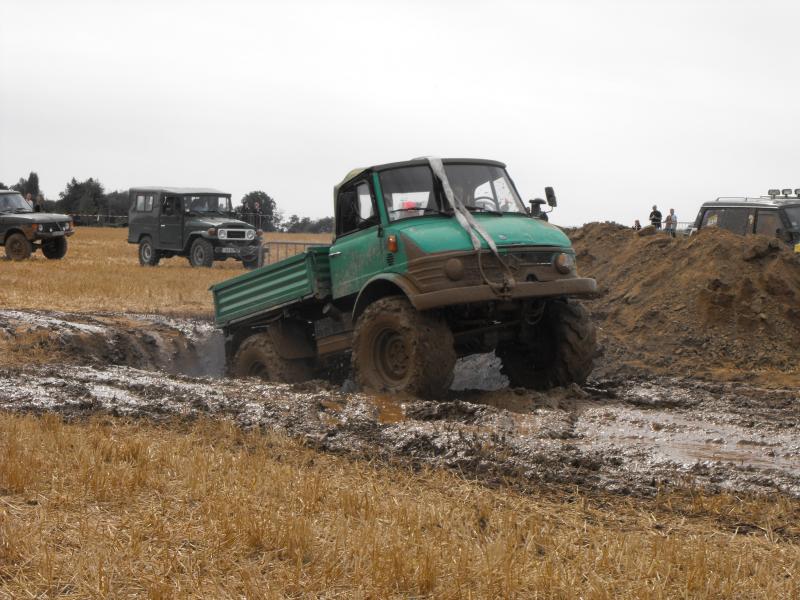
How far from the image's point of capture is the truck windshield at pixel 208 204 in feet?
91.5

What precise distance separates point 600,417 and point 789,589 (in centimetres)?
419

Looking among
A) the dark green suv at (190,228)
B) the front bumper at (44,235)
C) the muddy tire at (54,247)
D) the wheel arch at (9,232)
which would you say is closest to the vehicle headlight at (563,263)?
the dark green suv at (190,228)

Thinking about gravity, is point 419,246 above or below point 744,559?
above

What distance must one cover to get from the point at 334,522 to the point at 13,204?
84.0 ft

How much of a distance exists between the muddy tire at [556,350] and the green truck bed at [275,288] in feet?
6.54

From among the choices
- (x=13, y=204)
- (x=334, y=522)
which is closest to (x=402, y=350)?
(x=334, y=522)

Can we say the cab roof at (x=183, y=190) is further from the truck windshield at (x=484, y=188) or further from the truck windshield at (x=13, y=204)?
the truck windshield at (x=484, y=188)

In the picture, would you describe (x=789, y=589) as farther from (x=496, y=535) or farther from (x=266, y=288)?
(x=266, y=288)

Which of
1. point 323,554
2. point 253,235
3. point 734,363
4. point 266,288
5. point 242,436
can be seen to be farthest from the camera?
point 253,235

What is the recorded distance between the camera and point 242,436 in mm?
7688

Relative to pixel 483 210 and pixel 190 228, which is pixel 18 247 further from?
pixel 483 210

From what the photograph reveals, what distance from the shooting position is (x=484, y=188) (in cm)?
991

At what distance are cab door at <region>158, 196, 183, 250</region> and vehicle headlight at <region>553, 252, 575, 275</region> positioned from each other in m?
19.4

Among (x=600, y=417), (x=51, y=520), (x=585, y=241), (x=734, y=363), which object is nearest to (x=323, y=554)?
(x=51, y=520)
